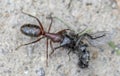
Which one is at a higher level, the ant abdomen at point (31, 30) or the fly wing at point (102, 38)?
the ant abdomen at point (31, 30)

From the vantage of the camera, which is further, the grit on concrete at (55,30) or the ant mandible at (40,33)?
the grit on concrete at (55,30)

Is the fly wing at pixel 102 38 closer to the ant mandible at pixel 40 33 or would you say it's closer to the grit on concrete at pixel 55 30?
the grit on concrete at pixel 55 30

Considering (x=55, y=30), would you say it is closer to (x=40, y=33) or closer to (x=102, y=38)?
(x=40, y=33)

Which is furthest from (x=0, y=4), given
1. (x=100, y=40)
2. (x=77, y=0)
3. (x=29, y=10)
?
(x=100, y=40)

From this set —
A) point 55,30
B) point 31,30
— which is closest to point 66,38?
point 55,30

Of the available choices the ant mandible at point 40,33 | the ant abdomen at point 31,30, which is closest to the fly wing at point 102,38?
the ant mandible at point 40,33

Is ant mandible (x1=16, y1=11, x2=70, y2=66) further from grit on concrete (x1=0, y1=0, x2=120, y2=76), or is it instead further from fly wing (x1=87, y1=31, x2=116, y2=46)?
fly wing (x1=87, y1=31, x2=116, y2=46)

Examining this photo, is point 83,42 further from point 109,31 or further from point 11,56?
point 11,56

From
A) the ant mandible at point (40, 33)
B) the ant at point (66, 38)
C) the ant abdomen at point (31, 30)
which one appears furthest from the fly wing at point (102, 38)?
the ant abdomen at point (31, 30)
